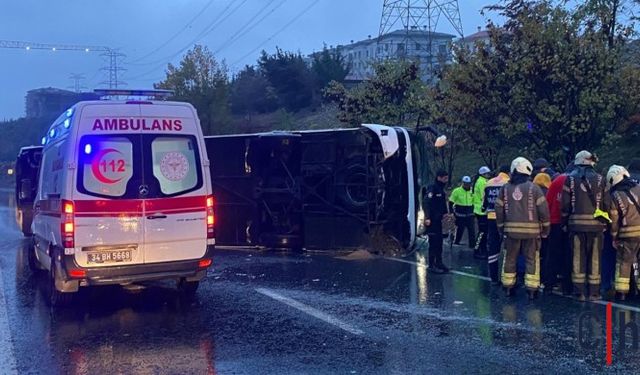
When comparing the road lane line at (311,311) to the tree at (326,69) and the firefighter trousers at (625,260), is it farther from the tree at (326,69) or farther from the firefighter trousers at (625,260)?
the tree at (326,69)

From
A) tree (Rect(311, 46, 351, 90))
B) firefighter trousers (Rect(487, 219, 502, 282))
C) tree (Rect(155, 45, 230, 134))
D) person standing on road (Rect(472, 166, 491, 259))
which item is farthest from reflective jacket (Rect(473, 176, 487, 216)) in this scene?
tree (Rect(311, 46, 351, 90))

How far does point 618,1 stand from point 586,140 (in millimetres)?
5068

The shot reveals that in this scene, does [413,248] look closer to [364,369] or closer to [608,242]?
[608,242]

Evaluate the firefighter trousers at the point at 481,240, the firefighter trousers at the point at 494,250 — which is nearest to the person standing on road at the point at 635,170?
the firefighter trousers at the point at 494,250

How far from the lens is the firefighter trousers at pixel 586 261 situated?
8.65 m

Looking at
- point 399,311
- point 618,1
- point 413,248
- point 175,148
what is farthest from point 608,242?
point 618,1

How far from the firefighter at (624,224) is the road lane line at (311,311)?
3.61 meters

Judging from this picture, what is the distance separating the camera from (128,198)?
8.20 meters

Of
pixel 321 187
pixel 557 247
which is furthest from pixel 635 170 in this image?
pixel 321 187

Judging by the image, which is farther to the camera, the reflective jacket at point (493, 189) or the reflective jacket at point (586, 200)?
the reflective jacket at point (493, 189)

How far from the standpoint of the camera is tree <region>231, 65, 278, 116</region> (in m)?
55.8

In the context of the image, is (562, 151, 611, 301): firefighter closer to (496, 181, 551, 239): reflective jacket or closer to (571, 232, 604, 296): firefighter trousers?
(571, 232, 604, 296): firefighter trousers

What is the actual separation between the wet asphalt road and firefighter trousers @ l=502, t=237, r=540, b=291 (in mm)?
244

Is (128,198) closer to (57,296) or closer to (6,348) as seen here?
(57,296)
